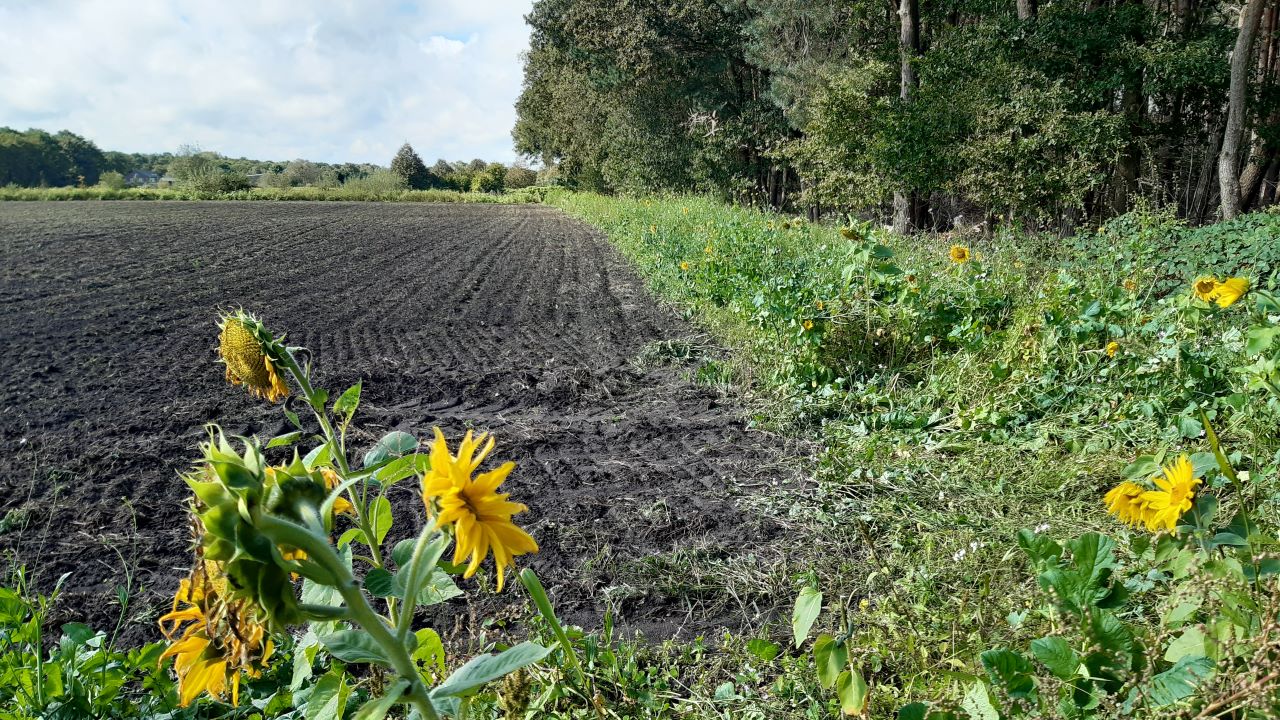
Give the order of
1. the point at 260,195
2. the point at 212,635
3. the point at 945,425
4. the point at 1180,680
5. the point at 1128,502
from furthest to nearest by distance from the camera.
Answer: the point at 260,195, the point at 945,425, the point at 1128,502, the point at 1180,680, the point at 212,635

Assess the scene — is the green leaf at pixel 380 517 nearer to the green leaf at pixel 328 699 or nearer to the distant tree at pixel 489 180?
the green leaf at pixel 328 699

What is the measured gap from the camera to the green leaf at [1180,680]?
1.12m

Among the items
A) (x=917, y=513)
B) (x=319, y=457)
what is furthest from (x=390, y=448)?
(x=917, y=513)

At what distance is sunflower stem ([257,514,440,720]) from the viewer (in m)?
0.65

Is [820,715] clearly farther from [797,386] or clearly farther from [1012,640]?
[797,386]

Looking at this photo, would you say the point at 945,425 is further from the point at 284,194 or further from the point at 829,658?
the point at 284,194

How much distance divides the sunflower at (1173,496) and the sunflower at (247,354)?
2.00m

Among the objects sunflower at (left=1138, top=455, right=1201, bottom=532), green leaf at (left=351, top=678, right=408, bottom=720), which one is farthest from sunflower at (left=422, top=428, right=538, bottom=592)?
sunflower at (left=1138, top=455, right=1201, bottom=532)

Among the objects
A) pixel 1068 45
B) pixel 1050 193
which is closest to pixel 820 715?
pixel 1050 193

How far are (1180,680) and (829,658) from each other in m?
0.54

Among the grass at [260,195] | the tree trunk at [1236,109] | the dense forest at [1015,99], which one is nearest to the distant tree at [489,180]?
the grass at [260,195]

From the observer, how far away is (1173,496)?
143 centimetres

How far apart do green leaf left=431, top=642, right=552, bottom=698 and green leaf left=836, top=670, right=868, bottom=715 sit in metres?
0.55

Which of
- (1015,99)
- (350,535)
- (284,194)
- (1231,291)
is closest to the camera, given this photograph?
(350,535)
